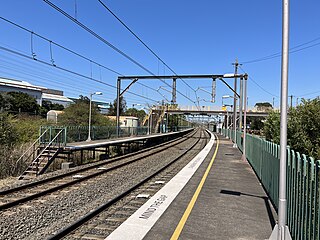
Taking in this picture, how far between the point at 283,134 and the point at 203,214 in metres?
3.04

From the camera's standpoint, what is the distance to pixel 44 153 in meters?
17.3

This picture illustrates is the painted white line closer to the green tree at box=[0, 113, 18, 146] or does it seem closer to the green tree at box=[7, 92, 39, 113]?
the green tree at box=[0, 113, 18, 146]

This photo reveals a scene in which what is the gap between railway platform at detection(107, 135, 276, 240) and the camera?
19.3 feet

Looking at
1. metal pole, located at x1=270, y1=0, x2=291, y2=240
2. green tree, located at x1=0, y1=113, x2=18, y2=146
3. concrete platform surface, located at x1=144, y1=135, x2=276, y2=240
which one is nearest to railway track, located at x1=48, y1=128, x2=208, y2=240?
concrete platform surface, located at x1=144, y1=135, x2=276, y2=240

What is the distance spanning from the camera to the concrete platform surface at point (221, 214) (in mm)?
5883

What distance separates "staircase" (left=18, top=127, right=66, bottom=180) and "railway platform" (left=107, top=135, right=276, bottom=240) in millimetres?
7873

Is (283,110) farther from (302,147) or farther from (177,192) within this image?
(302,147)

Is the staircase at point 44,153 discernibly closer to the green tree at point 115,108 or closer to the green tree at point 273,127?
the green tree at point 273,127

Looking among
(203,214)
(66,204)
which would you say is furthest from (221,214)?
(66,204)

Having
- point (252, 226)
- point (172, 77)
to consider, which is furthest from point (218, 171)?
point (172, 77)

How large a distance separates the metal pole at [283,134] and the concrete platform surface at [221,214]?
0.80 meters

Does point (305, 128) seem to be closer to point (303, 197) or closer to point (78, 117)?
point (303, 197)

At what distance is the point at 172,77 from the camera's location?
3162 cm

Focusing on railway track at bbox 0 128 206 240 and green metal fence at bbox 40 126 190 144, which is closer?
railway track at bbox 0 128 206 240
